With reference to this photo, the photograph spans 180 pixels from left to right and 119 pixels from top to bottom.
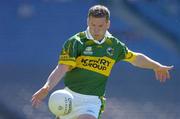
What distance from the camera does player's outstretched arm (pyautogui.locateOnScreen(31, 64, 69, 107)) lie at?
6289 millimetres

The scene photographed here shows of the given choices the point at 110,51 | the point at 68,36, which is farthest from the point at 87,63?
the point at 68,36

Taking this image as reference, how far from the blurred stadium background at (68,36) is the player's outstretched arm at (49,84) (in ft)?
5.83

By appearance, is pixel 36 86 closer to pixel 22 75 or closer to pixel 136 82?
pixel 22 75

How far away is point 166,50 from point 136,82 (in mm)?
466

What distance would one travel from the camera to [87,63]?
6793 millimetres

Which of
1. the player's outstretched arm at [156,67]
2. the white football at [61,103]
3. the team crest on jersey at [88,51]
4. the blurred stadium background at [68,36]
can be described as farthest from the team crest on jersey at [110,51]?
the blurred stadium background at [68,36]

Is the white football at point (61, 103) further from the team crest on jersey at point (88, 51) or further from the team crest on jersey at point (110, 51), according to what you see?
the team crest on jersey at point (110, 51)

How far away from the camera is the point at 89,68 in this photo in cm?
679

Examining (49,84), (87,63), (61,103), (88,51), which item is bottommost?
(61,103)

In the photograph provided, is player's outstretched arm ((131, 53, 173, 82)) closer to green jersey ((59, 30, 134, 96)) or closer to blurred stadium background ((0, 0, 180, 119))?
green jersey ((59, 30, 134, 96))

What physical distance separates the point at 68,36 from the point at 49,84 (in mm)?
1986

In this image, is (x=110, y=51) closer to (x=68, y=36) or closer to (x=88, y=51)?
(x=88, y=51)

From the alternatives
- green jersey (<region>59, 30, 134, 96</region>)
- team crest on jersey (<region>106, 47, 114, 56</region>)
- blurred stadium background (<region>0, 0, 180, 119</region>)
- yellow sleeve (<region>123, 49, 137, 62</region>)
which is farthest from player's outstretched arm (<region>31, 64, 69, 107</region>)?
blurred stadium background (<region>0, 0, 180, 119</region>)

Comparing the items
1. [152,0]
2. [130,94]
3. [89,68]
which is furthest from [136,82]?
[89,68]
